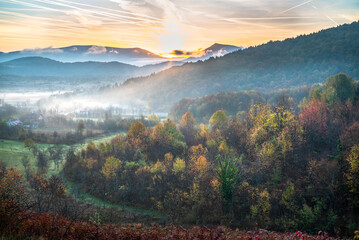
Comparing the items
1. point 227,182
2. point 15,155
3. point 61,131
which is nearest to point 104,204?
point 227,182

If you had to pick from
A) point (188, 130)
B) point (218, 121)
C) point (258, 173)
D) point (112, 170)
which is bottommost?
point (112, 170)

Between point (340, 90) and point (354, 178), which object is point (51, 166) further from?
point (340, 90)

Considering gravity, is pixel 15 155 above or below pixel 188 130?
below

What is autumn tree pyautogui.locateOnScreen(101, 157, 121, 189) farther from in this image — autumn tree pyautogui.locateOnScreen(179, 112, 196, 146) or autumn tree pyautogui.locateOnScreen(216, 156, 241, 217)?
autumn tree pyautogui.locateOnScreen(216, 156, 241, 217)

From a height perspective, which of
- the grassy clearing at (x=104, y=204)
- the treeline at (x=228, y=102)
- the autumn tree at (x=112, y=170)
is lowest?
the grassy clearing at (x=104, y=204)

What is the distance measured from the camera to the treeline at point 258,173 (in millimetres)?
29906

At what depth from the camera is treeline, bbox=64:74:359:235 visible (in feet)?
98.1

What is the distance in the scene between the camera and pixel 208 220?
108 feet

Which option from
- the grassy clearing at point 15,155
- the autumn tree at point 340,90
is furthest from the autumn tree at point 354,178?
the grassy clearing at point 15,155

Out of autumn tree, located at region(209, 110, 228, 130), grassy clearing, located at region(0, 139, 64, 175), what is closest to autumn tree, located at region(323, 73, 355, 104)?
autumn tree, located at region(209, 110, 228, 130)

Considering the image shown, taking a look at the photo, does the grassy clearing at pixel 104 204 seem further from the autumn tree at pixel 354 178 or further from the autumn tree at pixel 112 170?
the autumn tree at pixel 354 178

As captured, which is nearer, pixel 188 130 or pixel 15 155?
pixel 188 130

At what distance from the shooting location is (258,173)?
36.5 meters

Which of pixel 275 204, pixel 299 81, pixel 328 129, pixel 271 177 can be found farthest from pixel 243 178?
pixel 299 81
